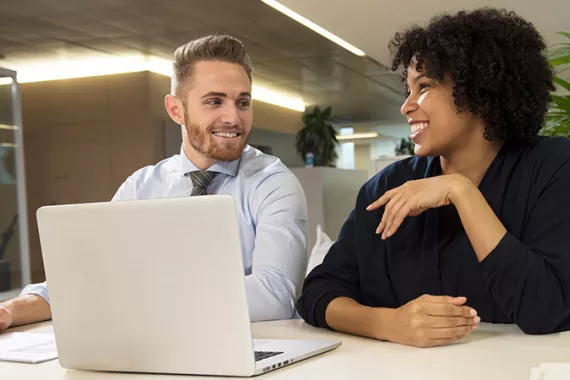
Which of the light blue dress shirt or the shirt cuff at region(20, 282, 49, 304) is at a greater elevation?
the light blue dress shirt

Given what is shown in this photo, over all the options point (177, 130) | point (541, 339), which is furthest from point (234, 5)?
point (541, 339)

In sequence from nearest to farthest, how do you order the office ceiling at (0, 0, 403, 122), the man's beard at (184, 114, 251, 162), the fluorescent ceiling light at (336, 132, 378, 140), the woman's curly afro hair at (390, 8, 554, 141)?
the woman's curly afro hair at (390, 8, 554, 141), the man's beard at (184, 114, 251, 162), the office ceiling at (0, 0, 403, 122), the fluorescent ceiling light at (336, 132, 378, 140)

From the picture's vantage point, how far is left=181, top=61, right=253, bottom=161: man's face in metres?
2.02

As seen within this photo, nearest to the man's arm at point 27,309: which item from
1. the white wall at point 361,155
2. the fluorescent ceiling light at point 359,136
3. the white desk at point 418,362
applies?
the white desk at point 418,362

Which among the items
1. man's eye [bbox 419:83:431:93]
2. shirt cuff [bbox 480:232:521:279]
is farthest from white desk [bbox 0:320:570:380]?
man's eye [bbox 419:83:431:93]

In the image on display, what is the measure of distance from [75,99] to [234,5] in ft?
13.3

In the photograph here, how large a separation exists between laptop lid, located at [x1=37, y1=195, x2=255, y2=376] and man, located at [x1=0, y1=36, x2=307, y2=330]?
2.20 ft

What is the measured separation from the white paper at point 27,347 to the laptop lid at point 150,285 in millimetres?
158

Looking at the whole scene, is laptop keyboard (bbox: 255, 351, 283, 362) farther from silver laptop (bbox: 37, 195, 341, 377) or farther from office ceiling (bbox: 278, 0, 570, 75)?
office ceiling (bbox: 278, 0, 570, 75)

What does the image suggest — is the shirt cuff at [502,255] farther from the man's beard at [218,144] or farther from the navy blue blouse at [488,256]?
the man's beard at [218,144]

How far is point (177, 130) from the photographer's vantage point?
9086mm

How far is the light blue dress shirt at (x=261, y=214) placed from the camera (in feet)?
5.41

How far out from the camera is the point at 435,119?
1566 mm

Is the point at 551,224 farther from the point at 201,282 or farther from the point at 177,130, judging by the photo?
the point at 177,130
